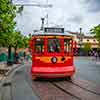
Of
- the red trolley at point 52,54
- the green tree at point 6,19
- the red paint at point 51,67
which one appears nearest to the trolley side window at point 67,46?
the red trolley at point 52,54

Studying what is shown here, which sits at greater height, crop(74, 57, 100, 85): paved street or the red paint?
the red paint

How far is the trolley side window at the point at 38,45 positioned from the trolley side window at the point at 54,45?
1.44 ft

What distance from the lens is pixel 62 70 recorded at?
75.0ft

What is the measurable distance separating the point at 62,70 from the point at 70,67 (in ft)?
2.57

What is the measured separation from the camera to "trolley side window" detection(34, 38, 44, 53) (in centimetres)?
2345

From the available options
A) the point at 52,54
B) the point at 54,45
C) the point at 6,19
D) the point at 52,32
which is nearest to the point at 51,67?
the point at 52,54

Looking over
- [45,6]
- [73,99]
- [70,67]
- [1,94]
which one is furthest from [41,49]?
[73,99]

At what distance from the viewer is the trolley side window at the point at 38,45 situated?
23452 millimetres

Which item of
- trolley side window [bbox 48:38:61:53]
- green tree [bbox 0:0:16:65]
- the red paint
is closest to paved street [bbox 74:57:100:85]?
the red paint

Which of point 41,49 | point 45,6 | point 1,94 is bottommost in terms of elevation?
point 1,94

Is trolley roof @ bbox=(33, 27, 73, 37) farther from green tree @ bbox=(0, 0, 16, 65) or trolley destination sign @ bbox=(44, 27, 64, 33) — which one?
green tree @ bbox=(0, 0, 16, 65)

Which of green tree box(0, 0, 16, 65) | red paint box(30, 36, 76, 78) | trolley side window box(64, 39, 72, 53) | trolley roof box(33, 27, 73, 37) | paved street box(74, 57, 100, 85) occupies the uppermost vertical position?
green tree box(0, 0, 16, 65)

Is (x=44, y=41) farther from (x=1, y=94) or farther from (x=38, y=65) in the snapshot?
(x=1, y=94)

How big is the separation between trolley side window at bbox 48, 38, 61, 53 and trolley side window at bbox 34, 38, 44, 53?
0.44 meters
